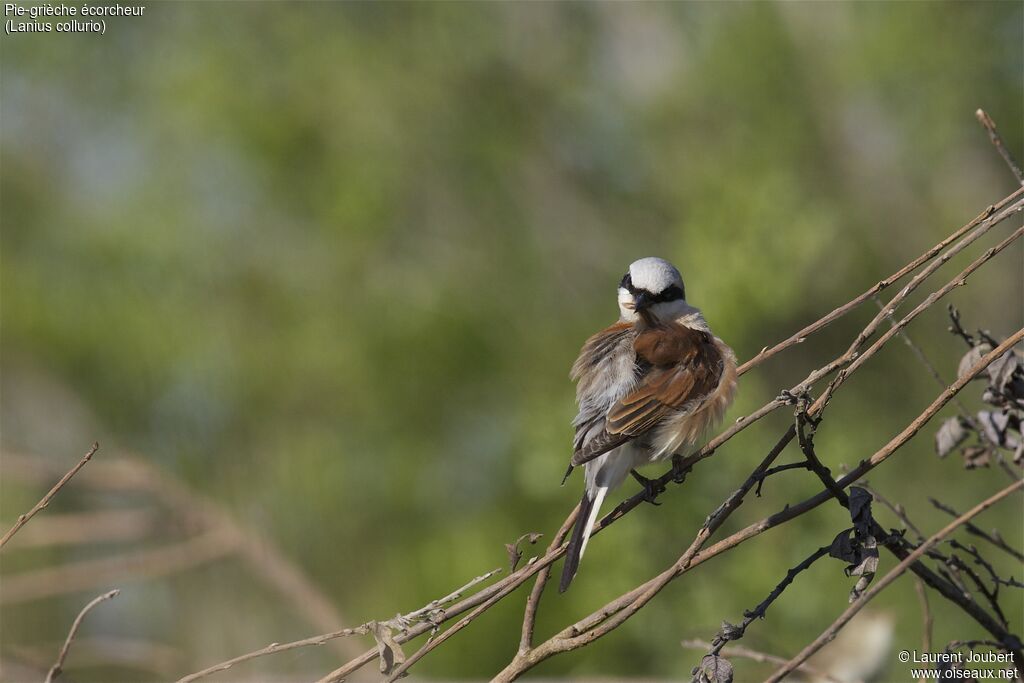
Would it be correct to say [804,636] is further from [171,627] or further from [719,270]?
[171,627]

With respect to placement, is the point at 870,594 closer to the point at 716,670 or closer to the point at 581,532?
the point at 716,670

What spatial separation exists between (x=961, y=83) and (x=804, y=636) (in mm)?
3772

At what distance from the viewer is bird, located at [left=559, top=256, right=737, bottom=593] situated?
2143mm

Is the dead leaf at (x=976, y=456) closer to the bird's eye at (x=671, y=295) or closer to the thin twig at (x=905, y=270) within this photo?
the thin twig at (x=905, y=270)

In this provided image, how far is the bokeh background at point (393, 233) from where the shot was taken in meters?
7.12

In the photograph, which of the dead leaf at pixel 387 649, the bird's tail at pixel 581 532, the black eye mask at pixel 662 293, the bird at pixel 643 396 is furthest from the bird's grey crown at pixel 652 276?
the dead leaf at pixel 387 649

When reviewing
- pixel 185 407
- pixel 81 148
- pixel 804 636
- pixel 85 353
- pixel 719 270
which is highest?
pixel 81 148

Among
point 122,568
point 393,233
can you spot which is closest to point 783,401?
point 122,568

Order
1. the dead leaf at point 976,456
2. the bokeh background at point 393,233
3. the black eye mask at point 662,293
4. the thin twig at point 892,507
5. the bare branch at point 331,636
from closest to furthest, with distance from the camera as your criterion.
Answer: the bare branch at point 331,636 → the thin twig at point 892,507 → the dead leaf at point 976,456 → the black eye mask at point 662,293 → the bokeh background at point 393,233

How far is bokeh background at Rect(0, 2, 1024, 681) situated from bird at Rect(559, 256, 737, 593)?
413cm

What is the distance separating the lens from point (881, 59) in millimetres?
6789

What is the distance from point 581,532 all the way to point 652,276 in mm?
1019

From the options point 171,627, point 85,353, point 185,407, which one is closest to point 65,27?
point 85,353

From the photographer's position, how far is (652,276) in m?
2.71
